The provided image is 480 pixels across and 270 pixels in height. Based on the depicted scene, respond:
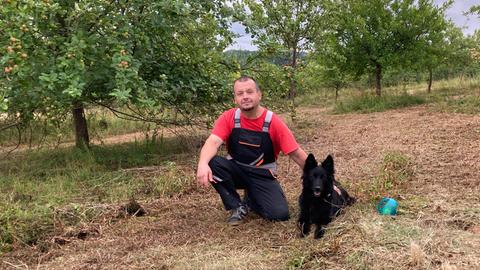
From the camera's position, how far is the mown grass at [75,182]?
4129 millimetres

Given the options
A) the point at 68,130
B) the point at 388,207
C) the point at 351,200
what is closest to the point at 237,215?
the point at 351,200

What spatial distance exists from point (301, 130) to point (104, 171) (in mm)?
5431

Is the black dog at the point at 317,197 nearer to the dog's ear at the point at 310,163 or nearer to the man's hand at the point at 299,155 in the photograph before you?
the dog's ear at the point at 310,163

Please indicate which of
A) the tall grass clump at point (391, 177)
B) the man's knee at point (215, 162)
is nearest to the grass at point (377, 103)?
the tall grass clump at point (391, 177)

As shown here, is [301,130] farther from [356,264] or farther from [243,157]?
[356,264]

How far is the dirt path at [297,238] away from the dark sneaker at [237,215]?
96 mm

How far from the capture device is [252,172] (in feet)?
14.6

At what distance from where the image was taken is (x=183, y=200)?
16.7ft

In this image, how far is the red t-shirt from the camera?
4.15 m

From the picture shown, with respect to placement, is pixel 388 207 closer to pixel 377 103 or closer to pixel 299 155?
pixel 299 155

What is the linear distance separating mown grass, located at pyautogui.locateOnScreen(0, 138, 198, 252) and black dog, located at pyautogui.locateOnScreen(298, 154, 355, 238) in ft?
6.42

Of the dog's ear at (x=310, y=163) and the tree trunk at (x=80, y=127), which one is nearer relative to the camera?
the dog's ear at (x=310, y=163)

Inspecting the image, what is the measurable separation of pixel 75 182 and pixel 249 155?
2.82 meters

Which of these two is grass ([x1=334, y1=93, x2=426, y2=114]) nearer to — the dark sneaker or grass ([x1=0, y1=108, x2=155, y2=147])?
grass ([x1=0, y1=108, x2=155, y2=147])
